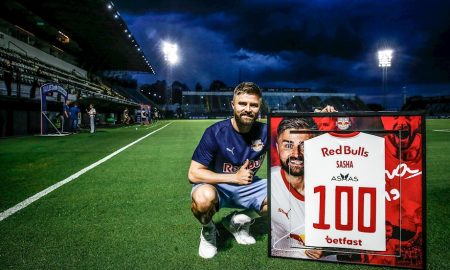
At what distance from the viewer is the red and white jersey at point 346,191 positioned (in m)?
2.62

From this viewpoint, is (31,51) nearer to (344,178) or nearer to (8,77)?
(8,77)

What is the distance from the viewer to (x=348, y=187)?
2.66m

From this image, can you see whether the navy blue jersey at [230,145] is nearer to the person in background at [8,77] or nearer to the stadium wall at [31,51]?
the person in background at [8,77]

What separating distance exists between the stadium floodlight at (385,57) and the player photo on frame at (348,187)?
5911cm

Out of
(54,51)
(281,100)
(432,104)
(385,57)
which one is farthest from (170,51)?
(432,104)

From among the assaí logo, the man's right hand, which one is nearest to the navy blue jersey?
the man's right hand

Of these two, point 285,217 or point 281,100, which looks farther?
point 281,100

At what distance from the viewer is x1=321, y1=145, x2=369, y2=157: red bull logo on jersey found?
263 cm

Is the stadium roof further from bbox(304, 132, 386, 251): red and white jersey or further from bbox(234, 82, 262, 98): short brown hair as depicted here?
bbox(304, 132, 386, 251): red and white jersey

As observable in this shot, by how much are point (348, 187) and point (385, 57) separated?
59.7 meters

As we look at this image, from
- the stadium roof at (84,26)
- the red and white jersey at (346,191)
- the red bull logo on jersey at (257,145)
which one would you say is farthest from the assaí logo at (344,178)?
the stadium roof at (84,26)

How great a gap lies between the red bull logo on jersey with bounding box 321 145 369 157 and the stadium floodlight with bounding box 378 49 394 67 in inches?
2328

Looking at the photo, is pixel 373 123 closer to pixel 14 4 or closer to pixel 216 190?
pixel 216 190

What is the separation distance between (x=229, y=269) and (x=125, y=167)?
19.9 feet
